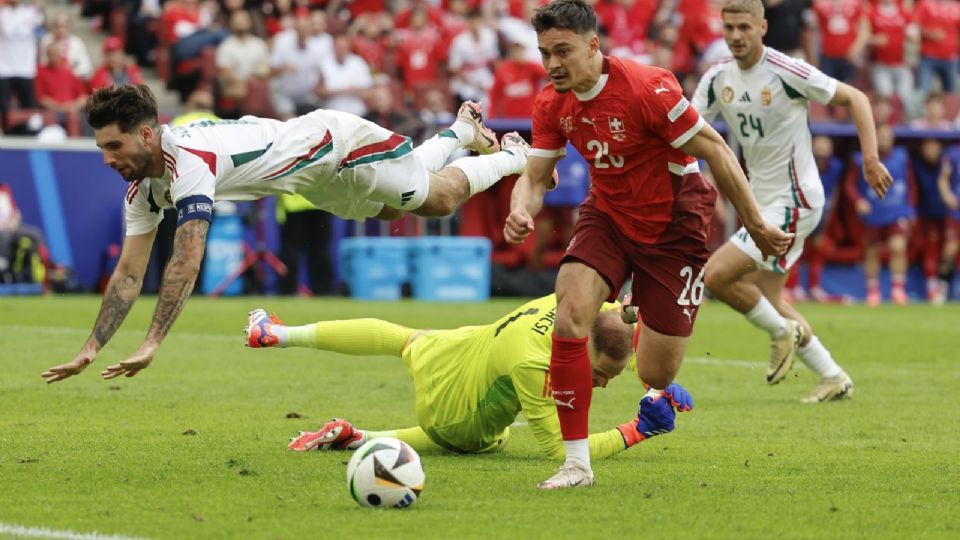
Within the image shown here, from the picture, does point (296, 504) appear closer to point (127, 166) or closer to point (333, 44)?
point (127, 166)

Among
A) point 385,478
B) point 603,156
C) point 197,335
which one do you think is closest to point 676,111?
point 603,156

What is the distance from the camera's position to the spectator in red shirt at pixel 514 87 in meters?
22.8

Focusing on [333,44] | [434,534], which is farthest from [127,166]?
[333,44]

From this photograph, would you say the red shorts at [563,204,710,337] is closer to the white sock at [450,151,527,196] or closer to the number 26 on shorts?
the number 26 on shorts

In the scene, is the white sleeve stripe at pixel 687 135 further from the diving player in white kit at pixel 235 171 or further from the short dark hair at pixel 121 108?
the short dark hair at pixel 121 108

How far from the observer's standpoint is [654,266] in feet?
27.0

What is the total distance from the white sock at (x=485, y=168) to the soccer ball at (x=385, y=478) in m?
3.52

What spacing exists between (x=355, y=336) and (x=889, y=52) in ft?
64.2

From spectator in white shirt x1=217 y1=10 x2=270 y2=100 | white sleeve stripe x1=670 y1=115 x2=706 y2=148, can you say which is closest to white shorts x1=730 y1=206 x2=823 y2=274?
white sleeve stripe x1=670 y1=115 x2=706 y2=148

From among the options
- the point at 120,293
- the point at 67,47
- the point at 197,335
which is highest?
the point at 120,293

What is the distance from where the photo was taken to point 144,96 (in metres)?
8.12

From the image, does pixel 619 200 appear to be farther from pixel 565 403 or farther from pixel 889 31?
pixel 889 31

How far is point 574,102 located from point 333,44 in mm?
15450

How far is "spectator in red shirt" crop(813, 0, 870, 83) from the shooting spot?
26047mm
